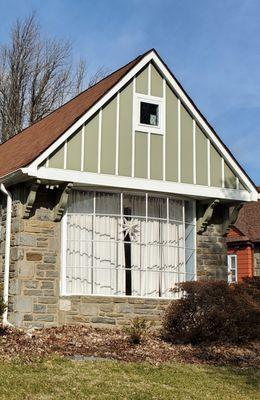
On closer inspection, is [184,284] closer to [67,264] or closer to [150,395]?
[67,264]

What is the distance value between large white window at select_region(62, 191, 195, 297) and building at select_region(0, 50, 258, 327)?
0.02 metres

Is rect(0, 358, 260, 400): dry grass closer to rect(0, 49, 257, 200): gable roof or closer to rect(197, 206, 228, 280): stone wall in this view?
rect(0, 49, 257, 200): gable roof

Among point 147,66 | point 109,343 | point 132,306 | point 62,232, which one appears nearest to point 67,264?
point 62,232

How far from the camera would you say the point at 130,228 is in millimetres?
13672

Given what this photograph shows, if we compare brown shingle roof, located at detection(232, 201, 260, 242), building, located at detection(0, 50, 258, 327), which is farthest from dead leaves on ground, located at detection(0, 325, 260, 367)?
brown shingle roof, located at detection(232, 201, 260, 242)

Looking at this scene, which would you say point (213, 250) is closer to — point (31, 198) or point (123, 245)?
point (123, 245)

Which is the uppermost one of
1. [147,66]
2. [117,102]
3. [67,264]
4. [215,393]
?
[147,66]

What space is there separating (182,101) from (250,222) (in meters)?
11.3

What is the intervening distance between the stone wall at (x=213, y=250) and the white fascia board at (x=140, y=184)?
772 millimetres

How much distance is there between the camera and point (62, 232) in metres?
13.1

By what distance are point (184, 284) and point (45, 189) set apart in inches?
135

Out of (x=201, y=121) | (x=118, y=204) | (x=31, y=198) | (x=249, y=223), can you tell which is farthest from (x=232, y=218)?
(x=249, y=223)

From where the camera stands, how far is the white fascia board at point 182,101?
12495 mm

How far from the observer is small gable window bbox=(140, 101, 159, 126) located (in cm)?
1382
